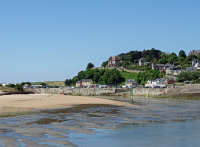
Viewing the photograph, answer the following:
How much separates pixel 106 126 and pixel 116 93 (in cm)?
6745

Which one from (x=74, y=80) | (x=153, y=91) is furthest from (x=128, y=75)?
(x=153, y=91)

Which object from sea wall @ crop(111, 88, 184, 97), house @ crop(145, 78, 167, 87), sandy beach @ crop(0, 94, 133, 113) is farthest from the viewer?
house @ crop(145, 78, 167, 87)

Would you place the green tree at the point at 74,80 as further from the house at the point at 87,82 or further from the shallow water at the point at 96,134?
the shallow water at the point at 96,134

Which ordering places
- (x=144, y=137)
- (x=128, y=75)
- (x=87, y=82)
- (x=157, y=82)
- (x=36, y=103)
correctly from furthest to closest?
1. (x=87, y=82)
2. (x=128, y=75)
3. (x=157, y=82)
4. (x=36, y=103)
5. (x=144, y=137)

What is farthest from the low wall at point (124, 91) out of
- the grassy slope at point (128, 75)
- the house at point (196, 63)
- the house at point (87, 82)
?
the house at point (196, 63)

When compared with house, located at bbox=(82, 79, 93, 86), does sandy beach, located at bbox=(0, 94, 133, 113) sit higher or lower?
lower

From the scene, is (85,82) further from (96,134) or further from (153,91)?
(96,134)

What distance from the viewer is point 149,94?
7562 cm

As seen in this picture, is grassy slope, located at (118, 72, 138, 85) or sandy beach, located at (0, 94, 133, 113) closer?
sandy beach, located at (0, 94, 133, 113)

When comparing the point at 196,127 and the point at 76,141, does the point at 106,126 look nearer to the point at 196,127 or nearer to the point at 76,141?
the point at 76,141

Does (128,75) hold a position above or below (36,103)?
above

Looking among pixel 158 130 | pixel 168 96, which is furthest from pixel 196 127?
pixel 168 96

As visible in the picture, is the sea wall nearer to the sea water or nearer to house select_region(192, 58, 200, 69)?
the sea water

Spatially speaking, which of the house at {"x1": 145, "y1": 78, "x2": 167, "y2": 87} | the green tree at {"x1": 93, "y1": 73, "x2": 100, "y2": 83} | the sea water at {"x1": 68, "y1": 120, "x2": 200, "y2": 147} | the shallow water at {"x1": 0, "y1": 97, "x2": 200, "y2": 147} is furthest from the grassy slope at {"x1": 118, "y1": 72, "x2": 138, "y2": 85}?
the sea water at {"x1": 68, "y1": 120, "x2": 200, "y2": 147}
